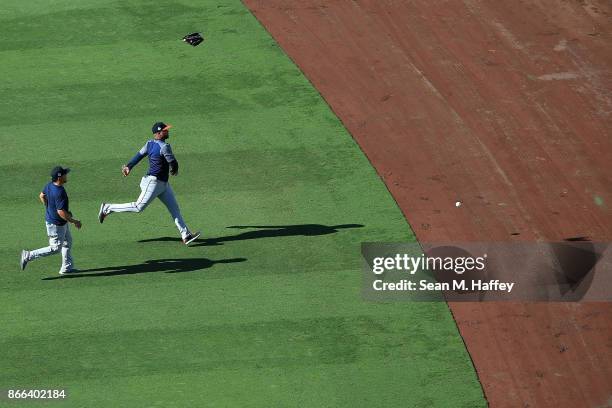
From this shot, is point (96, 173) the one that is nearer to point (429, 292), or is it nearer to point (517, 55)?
point (429, 292)

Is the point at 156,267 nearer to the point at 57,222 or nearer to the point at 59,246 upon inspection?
the point at 59,246

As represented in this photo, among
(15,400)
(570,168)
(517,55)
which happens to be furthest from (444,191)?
(15,400)

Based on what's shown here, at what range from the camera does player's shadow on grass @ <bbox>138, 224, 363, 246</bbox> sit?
1587 cm

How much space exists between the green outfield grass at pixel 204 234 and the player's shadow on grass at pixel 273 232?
31 millimetres

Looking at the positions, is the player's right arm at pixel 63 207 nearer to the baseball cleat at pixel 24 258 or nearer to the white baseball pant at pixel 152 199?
the baseball cleat at pixel 24 258

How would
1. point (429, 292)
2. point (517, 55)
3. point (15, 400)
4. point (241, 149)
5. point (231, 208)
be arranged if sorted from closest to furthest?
1. point (15, 400)
2. point (429, 292)
3. point (231, 208)
4. point (241, 149)
5. point (517, 55)

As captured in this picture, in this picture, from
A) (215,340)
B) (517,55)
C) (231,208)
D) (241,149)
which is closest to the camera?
(215,340)

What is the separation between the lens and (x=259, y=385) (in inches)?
518

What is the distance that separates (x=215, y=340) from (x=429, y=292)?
3.11 metres

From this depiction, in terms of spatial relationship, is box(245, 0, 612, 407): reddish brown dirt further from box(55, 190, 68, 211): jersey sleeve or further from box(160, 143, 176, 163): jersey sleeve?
box(55, 190, 68, 211): jersey sleeve

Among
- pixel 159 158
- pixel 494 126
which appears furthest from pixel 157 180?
pixel 494 126

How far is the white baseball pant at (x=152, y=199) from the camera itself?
15305 mm

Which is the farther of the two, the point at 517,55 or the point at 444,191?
the point at 517,55

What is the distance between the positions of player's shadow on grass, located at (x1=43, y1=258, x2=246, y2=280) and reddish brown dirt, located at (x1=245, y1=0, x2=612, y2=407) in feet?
10.6
